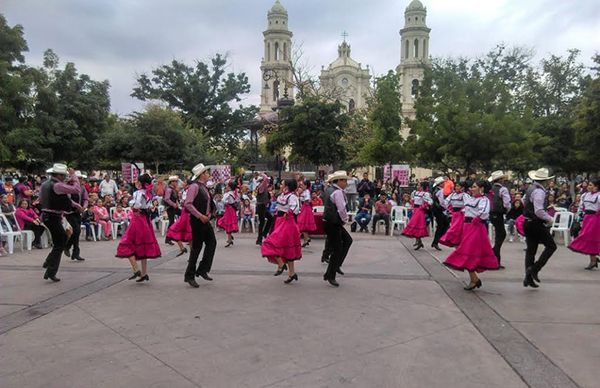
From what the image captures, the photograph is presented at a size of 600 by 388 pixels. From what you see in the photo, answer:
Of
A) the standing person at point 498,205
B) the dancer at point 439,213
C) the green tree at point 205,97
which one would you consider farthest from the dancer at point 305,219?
the green tree at point 205,97

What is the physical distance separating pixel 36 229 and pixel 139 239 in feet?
18.9

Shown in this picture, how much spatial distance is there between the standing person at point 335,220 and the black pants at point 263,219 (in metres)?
4.66

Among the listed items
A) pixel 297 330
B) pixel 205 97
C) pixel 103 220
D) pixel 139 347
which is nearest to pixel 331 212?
pixel 297 330

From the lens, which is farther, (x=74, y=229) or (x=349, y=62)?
(x=349, y=62)

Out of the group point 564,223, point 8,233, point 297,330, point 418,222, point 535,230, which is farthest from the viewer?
point 564,223

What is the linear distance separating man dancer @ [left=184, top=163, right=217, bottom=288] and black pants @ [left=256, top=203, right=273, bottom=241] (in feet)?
14.9

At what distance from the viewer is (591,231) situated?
982cm

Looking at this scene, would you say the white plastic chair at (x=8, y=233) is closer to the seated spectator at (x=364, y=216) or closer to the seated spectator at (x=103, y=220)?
the seated spectator at (x=103, y=220)

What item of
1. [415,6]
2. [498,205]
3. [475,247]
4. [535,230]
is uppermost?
[415,6]

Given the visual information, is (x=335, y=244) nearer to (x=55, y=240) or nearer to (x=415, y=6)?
(x=55, y=240)

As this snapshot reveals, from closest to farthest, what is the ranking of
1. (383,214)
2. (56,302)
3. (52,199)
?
(56,302)
(52,199)
(383,214)

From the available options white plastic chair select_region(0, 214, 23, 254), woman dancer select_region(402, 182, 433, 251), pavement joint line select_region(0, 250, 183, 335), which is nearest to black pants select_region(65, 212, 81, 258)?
pavement joint line select_region(0, 250, 183, 335)

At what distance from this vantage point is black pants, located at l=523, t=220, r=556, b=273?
8.13m

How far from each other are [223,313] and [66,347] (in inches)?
73.0
